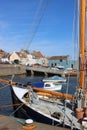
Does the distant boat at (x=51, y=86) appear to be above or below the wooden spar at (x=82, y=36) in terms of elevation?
below

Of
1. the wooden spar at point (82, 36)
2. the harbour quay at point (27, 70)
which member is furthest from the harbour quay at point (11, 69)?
the wooden spar at point (82, 36)

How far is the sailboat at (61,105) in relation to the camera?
13867 mm

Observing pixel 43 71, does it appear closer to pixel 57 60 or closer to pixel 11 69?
pixel 11 69

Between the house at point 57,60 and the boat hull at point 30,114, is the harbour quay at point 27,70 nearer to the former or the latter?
the house at point 57,60

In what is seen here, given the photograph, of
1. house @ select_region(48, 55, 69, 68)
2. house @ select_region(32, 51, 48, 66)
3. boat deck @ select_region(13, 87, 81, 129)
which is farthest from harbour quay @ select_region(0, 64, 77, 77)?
boat deck @ select_region(13, 87, 81, 129)

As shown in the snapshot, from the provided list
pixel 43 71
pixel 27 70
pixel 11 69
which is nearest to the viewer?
pixel 43 71

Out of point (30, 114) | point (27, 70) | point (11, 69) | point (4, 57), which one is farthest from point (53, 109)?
point (4, 57)

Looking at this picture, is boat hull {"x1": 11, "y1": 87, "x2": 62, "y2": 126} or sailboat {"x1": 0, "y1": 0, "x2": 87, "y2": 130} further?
boat hull {"x1": 11, "y1": 87, "x2": 62, "y2": 126}

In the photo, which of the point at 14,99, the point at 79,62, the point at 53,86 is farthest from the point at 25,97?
the point at 53,86

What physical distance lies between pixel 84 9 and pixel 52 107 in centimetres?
635

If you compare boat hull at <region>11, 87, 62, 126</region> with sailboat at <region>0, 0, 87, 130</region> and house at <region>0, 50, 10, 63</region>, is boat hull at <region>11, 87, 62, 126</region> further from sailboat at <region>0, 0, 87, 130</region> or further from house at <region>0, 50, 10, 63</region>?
house at <region>0, 50, 10, 63</region>

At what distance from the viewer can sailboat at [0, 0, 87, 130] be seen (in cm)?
1387

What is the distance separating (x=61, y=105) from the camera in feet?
55.6

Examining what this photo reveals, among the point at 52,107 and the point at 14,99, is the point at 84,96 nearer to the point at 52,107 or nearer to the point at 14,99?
the point at 52,107
